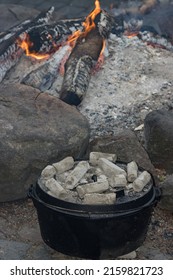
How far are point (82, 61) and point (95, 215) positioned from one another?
9.35 feet

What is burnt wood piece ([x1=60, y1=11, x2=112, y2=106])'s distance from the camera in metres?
5.40

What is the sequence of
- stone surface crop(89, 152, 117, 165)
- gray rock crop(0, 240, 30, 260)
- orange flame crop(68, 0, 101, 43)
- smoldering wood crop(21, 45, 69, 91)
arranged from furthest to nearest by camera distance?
orange flame crop(68, 0, 101, 43), smoldering wood crop(21, 45, 69, 91), stone surface crop(89, 152, 117, 165), gray rock crop(0, 240, 30, 260)

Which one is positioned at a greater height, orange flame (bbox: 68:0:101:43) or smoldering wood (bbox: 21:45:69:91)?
orange flame (bbox: 68:0:101:43)

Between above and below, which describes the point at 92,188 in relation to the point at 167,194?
above

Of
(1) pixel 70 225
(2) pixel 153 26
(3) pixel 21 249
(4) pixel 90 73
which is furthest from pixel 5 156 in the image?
(2) pixel 153 26

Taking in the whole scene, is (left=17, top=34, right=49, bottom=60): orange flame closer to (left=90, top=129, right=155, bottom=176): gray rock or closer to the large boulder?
the large boulder

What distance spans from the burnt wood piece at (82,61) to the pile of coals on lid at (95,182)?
1.65 m

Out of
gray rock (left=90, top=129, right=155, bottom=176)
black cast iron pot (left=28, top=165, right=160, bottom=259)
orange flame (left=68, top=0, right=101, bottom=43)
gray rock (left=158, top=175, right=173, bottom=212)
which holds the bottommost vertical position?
gray rock (left=158, top=175, right=173, bottom=212)

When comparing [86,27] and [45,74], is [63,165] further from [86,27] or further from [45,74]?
[86,27]

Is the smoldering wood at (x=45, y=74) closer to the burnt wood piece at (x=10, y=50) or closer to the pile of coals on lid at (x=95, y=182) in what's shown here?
the burnt wood piece at (x=10, y=50)

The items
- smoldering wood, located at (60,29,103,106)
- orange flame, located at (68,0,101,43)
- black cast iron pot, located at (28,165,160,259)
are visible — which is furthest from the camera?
orange flame, located at (68,0,101,43)

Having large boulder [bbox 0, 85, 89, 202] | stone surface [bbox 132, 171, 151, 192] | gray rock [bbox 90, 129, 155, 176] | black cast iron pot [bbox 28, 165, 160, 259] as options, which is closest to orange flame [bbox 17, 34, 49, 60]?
large boulder [bbox 0, 85, 89, 202]

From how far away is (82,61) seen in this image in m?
5.76

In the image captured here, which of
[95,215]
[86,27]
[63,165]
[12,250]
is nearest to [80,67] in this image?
[86,27]
